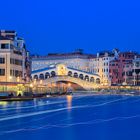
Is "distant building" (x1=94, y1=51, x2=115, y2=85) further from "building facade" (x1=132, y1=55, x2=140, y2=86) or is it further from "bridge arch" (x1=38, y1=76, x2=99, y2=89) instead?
"bridge arch" (x1=38, y1=76, x2=99, y2=89)

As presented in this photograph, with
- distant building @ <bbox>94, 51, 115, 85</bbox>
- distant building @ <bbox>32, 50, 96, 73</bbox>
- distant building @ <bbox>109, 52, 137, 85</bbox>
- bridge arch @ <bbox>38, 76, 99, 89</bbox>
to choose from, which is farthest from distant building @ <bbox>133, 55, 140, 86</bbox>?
distant building @ <bbox>32, 50, 96, 73</bbox>

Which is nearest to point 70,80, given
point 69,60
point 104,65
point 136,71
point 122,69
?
point 136,71

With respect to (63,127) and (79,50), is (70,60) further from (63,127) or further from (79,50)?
(63,127)

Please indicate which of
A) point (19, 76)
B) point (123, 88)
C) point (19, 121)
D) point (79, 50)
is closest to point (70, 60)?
point (79, 50)

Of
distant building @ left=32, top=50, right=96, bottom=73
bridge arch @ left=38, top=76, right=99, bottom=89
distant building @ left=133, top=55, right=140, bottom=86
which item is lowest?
bridge arch @ left=38, top=76, right=99, bottom=89

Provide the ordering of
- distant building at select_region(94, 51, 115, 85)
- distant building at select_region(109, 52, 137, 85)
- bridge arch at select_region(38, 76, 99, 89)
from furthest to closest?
distant building at select_region(94, 51, 115, 85)
distant building at select_region(109, 52, 137, 85)
bridge arch at select_region(38, 76, 99, 89)

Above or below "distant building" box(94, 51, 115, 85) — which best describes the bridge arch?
below

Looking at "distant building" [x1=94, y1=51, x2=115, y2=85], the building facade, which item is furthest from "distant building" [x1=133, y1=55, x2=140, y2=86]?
"distant building" [x1=94, y1=51, x2=115, y2=85]

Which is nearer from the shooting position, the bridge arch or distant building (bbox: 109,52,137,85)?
the bridge arch

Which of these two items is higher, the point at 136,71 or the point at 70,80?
the point at 136,71

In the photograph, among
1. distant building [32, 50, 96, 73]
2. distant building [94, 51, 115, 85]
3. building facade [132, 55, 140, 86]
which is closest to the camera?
building facade [132, 55, 140, 86]

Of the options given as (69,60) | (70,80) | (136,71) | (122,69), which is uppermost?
(69,60)

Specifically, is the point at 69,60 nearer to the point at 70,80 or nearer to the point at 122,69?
the point at 122,69

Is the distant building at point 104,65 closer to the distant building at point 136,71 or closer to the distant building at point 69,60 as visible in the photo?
the distant building at point 136,71
